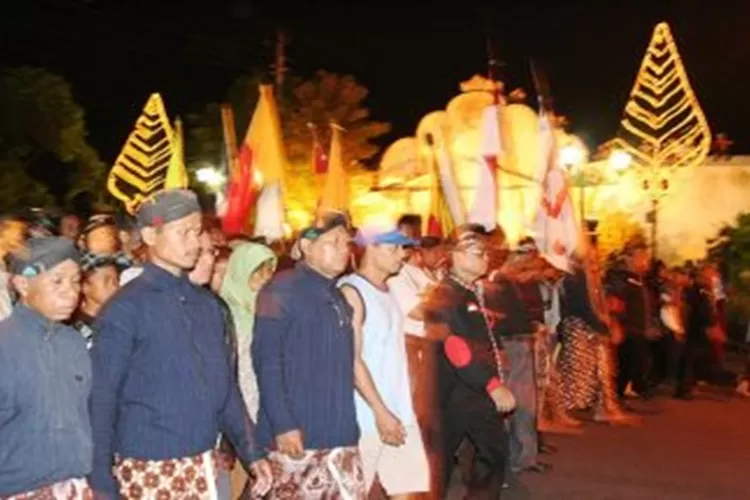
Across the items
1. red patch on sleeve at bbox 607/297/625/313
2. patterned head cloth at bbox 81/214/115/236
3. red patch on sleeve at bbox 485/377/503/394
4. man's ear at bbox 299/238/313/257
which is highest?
patterned head cloth at bbox 81/214/115/236

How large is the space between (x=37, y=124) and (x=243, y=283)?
28.9m

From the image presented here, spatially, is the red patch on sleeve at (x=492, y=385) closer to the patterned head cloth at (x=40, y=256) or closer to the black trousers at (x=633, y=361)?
the patterned head cloth at (x=40, y=256)

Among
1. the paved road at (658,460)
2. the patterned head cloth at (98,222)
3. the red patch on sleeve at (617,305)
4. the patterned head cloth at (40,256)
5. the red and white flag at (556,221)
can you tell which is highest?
the red and white flag at (556,221)

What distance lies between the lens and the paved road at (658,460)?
403 inches

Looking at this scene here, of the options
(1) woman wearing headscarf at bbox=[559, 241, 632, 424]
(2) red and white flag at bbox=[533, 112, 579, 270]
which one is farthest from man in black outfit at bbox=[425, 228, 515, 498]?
(1) woman wearing headscarf at bbox=[559, 241, 632, 424]

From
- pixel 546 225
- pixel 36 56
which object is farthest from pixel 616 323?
pixel 36 56

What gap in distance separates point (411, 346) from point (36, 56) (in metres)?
35.5

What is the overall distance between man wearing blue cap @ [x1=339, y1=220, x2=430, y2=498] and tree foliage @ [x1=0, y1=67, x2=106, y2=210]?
27.0m

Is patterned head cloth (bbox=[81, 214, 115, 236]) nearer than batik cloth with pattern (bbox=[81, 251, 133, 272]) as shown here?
No

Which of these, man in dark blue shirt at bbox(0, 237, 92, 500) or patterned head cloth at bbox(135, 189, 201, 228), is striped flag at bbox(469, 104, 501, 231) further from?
man in dark blue shirt at bbox(0, 237, 92, 500)

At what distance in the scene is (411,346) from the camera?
891 cm

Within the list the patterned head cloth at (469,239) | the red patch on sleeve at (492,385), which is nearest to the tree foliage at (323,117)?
the patterned head cloth at (469,239)

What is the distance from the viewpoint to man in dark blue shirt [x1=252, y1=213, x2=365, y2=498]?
5.88 m

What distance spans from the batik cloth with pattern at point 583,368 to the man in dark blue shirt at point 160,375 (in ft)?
30.1
